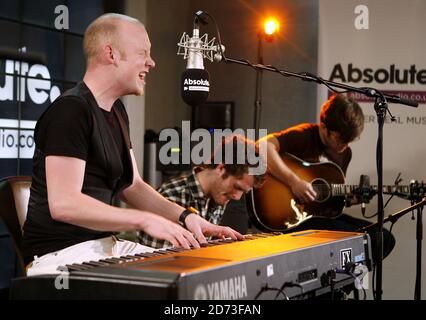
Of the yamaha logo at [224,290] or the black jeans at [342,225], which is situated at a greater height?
the yamaha logo at [224,290]

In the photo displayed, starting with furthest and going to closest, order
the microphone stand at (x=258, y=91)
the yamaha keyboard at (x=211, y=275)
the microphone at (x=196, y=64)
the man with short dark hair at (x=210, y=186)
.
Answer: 1. the microphone stand at (x=258, y=91)
2. the man with short dark hair at (x=210, y=186)
3. the microphone at (x=196, y=64)
4. the yamaha keyboard at (x=211, y=275)

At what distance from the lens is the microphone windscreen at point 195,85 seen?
2549 millimetres

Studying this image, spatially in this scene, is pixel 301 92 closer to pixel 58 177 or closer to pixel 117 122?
pixel 117 122

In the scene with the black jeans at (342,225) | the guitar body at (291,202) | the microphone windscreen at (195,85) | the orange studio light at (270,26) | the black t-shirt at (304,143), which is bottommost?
the black jeans at (342,225)

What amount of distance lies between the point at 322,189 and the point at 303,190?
0.18 m

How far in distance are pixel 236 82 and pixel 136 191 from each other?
527 centimetres

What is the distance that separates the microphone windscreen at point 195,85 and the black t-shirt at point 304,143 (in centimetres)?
235

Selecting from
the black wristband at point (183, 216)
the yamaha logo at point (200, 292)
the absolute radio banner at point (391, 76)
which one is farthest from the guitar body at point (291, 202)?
the yamaha logo at point (200, 292)

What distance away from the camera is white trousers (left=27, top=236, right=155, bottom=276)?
226 cm

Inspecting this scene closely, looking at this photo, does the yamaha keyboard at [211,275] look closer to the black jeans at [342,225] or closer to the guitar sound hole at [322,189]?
the black jeans at [342,225]

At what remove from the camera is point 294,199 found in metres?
4.79

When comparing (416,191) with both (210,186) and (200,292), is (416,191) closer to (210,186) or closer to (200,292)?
(210,186)

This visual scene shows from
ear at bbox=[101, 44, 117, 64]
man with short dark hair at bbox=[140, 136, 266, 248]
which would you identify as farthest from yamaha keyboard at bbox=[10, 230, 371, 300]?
man with short dark hair at bbox=[140, 136, 266, 248]

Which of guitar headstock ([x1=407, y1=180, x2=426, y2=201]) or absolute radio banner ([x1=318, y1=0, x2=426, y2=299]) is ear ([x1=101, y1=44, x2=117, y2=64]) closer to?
guitar headstock ([x1=407, y1=180, x2=426, y2=201])
